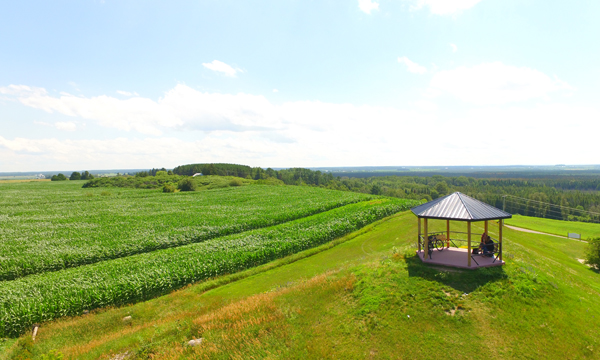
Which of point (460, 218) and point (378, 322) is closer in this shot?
point (378, 322)

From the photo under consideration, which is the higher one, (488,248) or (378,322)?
(488,248)

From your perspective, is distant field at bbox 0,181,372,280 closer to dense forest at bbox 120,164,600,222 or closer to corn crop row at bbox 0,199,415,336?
corn crop row at bbox 0,199,415,336

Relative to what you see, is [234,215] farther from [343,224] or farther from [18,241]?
[18,241]

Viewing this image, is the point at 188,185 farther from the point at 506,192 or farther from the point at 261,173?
the point at 506,192

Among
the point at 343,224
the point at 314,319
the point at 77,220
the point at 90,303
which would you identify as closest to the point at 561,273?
the point at 314,319

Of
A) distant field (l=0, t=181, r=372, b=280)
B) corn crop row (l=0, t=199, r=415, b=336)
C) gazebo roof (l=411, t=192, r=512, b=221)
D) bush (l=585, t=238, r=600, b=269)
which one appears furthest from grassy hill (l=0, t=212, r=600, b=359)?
bush (l=585, t=238, r=600, b=269)

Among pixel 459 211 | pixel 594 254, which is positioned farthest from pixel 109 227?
pixel 594 254
